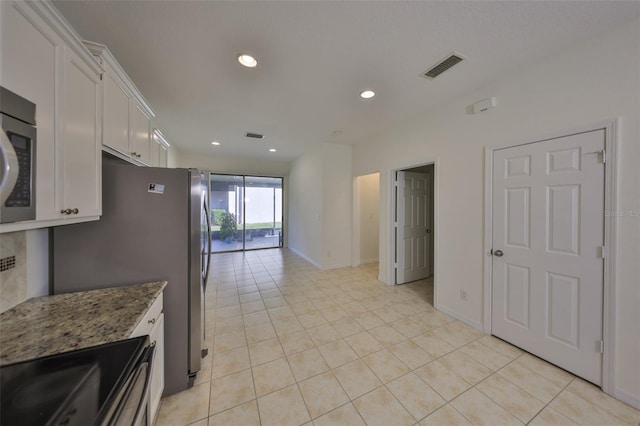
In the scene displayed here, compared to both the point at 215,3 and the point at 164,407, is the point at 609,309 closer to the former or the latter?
the point at 164,407

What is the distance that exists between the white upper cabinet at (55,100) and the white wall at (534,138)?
3.41 meters

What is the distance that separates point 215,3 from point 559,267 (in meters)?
3.47

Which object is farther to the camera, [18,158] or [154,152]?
[154,152]

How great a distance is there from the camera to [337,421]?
144 cm

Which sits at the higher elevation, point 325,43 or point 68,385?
point 325,43

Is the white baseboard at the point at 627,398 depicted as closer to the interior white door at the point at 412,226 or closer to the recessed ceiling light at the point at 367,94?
the interior white door at the point at 412,226

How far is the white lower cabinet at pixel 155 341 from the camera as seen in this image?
126 cm

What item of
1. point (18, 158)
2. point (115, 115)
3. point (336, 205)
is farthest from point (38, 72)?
point (336, 205)

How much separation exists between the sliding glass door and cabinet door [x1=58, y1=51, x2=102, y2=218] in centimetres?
503

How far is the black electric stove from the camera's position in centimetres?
68

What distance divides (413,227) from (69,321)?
4.24 m

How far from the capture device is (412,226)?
398 centimetres

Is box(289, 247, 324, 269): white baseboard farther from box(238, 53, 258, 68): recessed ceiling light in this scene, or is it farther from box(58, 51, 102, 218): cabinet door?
box(58, 51, 102, 218): cabinet door

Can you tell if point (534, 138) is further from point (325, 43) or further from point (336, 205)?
point (336, 205)
